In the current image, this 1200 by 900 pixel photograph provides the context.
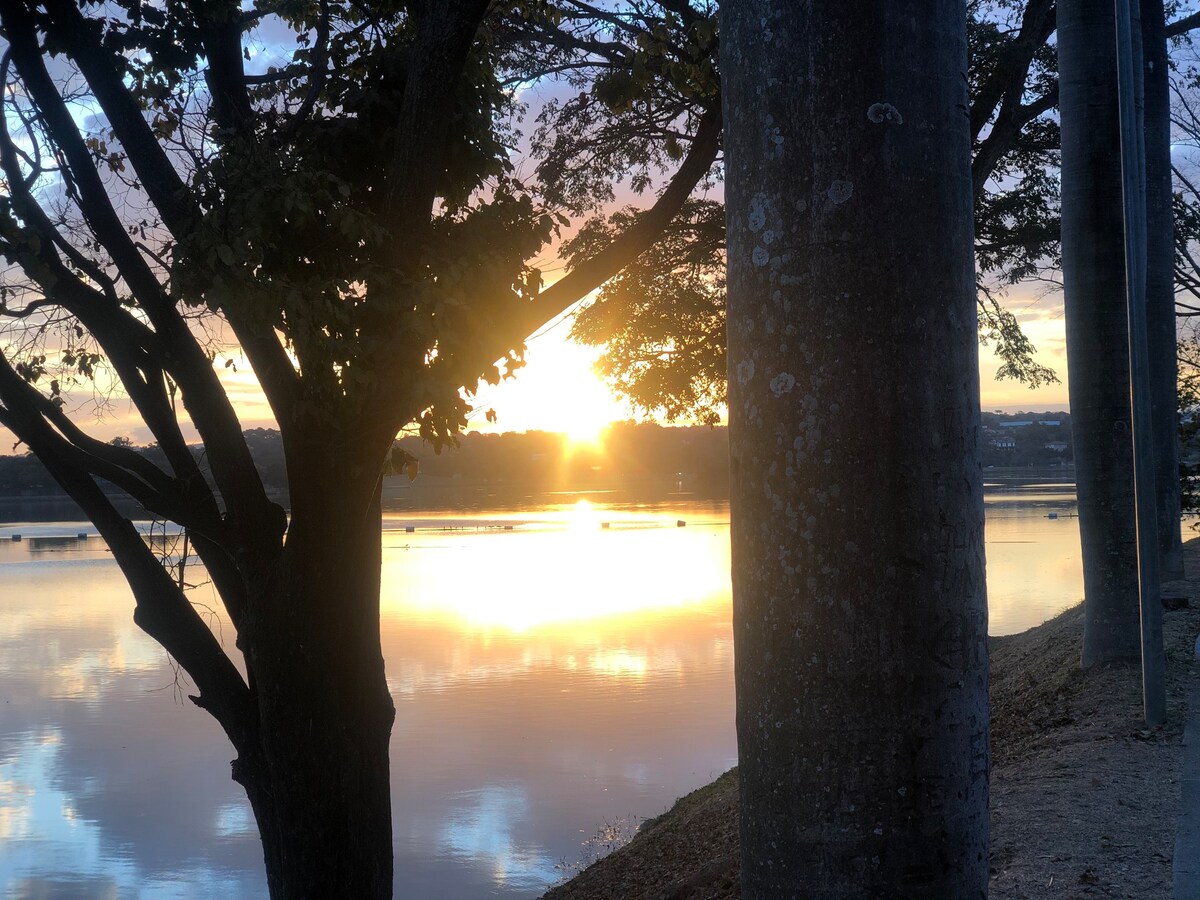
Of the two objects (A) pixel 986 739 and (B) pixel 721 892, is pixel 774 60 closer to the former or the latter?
(A) pixel 986 739

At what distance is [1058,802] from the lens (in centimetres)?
588

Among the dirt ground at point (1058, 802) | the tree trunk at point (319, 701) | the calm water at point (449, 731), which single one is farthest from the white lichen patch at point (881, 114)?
the calm water at point (449, 731)

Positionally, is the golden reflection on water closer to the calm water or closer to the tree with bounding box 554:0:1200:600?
the calm water

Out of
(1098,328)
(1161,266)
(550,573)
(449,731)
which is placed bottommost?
(449,731)

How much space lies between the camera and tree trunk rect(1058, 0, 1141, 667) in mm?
8797

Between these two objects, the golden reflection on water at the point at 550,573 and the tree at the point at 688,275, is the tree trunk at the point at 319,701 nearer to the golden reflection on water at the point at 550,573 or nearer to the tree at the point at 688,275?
the tree at the point at 688,275

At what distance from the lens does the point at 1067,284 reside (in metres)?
9.20

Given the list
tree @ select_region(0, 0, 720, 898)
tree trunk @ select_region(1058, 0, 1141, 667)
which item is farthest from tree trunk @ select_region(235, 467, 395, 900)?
tree trunk @ select_region(1058, 0, 1141, 667)

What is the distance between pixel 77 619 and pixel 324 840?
101 feet

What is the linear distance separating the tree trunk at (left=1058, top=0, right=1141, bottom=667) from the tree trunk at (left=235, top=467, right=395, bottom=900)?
5715 millimetres

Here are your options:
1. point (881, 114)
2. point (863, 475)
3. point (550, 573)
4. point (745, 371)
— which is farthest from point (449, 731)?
point (550, 573)

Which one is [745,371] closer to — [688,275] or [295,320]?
[295,320]

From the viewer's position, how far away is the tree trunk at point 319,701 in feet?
20.7

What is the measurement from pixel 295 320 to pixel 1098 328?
6.54m
